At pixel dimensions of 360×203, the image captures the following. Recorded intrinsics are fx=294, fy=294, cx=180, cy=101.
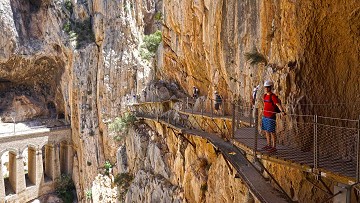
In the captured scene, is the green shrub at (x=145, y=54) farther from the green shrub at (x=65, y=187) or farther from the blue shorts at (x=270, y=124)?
the blue shorts at (x=270, y=124)

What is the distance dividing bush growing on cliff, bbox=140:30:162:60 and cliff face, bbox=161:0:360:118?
66.2 feet

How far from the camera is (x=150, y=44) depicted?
3666 cm

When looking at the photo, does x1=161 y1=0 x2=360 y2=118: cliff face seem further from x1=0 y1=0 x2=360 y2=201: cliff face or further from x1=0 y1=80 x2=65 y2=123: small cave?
x1=0 y1=80 x2=65 y2=123: small cave

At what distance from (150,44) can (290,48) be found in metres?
30.4

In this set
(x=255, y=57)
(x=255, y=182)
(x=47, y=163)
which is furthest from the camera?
(x=47, y=163)

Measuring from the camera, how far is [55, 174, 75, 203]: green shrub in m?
36.2

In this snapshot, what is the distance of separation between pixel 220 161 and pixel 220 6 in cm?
691

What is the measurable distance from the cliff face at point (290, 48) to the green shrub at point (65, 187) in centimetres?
2873

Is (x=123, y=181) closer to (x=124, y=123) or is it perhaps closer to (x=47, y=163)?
(x=124, y=123)

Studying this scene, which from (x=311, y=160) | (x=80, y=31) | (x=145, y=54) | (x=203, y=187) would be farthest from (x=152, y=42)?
(x=311, y=160)

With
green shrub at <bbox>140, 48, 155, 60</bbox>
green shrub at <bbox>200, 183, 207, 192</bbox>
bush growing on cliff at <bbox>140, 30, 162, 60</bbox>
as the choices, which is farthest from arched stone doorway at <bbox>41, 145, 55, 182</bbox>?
green shrub at <bbox>200, 183, 207, 192</bbox>

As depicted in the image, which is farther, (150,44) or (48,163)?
(48,163)

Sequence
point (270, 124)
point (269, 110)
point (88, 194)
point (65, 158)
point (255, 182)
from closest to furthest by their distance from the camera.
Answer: point (270, 124) → point (269, 110) → point (255, 182) → point (88, 194) → point (65, 158)

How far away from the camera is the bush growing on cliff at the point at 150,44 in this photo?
1416 inches
